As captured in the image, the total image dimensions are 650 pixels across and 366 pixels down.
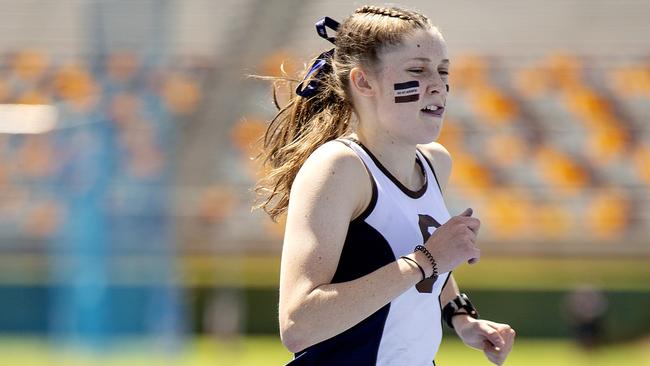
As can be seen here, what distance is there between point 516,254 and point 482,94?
1.67 metres

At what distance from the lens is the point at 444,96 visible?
6.17 feet

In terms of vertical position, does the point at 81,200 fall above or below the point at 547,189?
above

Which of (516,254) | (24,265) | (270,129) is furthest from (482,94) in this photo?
(270,129)

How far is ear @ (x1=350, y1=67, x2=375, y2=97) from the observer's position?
6.22 feet

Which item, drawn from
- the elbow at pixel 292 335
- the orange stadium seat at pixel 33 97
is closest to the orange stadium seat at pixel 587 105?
the orange stadium seat at pixel 33 97

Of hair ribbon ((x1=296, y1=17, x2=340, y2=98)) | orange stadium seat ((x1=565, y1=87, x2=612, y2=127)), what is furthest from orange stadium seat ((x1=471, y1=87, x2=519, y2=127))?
hair ribbon ((x1=296, y1=17, x2=340, y2=98))

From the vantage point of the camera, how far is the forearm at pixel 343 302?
5.59ft

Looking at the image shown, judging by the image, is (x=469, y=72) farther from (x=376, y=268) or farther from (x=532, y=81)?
(x=376, y=268)

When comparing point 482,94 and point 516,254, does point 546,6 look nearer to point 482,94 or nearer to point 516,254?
point 482,94

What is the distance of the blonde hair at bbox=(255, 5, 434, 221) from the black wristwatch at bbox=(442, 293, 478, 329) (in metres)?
0.42

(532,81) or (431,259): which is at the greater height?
(532,81)

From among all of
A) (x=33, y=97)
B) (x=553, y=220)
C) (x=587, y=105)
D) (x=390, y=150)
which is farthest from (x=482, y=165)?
(x=390, y=150)

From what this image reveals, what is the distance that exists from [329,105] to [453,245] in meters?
0.43

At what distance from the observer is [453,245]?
1.74 meters
